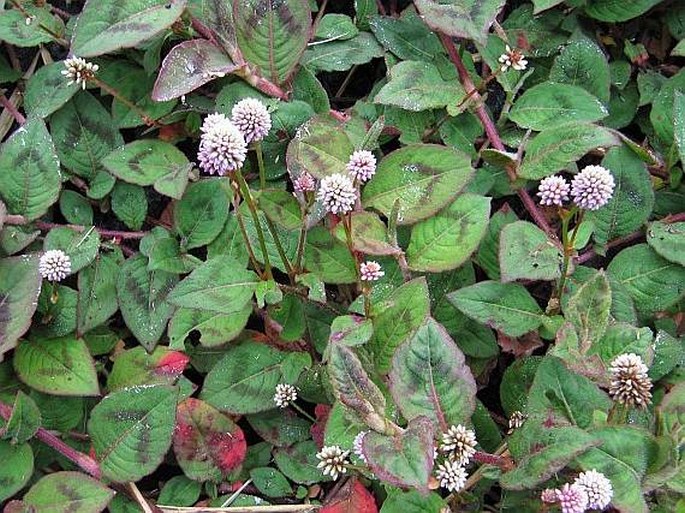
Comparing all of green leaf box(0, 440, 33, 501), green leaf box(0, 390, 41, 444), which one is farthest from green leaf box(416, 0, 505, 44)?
green leaf box(0, 440, 33, 501)

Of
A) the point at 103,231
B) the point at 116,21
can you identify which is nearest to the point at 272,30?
the point at 116,21

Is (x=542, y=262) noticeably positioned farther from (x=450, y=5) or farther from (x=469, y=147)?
(x=450, y=5)

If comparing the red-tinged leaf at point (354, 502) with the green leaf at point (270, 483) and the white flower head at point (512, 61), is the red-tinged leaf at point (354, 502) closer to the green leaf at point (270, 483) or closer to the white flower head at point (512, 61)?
the green leaf at point (270, 483)

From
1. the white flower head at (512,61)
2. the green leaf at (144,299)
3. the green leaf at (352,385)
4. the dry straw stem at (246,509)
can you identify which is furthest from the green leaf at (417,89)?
the dry straw stem at (246,509)

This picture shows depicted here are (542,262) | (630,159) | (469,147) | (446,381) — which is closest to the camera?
(446,381)

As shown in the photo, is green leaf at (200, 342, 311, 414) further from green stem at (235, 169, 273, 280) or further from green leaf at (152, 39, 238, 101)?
green leaf at (152, 39, 238, 101)

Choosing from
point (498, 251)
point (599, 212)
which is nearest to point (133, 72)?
point (498, 251)
